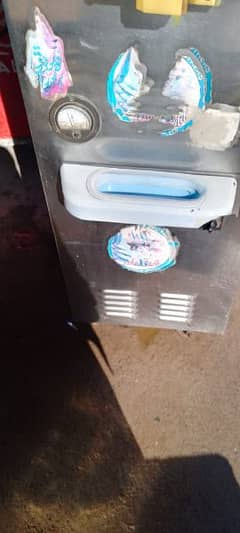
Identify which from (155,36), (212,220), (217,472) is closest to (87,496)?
(217,472)

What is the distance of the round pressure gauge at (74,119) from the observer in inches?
36.9

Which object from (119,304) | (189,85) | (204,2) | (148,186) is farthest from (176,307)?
(204,2)

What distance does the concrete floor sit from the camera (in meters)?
1.44

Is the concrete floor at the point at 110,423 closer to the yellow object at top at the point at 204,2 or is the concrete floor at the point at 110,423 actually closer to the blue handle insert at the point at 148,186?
the blue handle insert at the point at 148,186

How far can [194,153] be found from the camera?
1008 millimetres

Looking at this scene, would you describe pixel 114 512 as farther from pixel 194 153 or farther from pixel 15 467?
pixel 194 153

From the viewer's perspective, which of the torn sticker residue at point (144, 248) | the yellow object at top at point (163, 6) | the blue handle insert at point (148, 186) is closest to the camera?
the yellow object at top at point (163, 6)

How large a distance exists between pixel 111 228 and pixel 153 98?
40cm

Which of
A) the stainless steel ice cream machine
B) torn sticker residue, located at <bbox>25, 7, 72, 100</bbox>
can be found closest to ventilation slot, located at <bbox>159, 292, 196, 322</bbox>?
the stainless steel ice cream machine

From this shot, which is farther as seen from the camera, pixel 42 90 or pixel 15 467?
pixel 15 467

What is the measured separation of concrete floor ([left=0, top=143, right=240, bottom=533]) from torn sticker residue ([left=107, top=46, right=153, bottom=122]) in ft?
3.27

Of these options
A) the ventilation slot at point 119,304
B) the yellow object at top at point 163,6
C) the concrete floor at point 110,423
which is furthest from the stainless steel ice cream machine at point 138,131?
the concrete floor at point 110,423

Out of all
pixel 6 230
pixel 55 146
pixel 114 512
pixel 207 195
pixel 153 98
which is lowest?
pixel 114 512

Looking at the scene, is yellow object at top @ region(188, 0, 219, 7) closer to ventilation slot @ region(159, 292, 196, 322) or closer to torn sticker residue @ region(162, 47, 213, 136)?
torn sticker residue @ region(162, 47, 213, 136)
